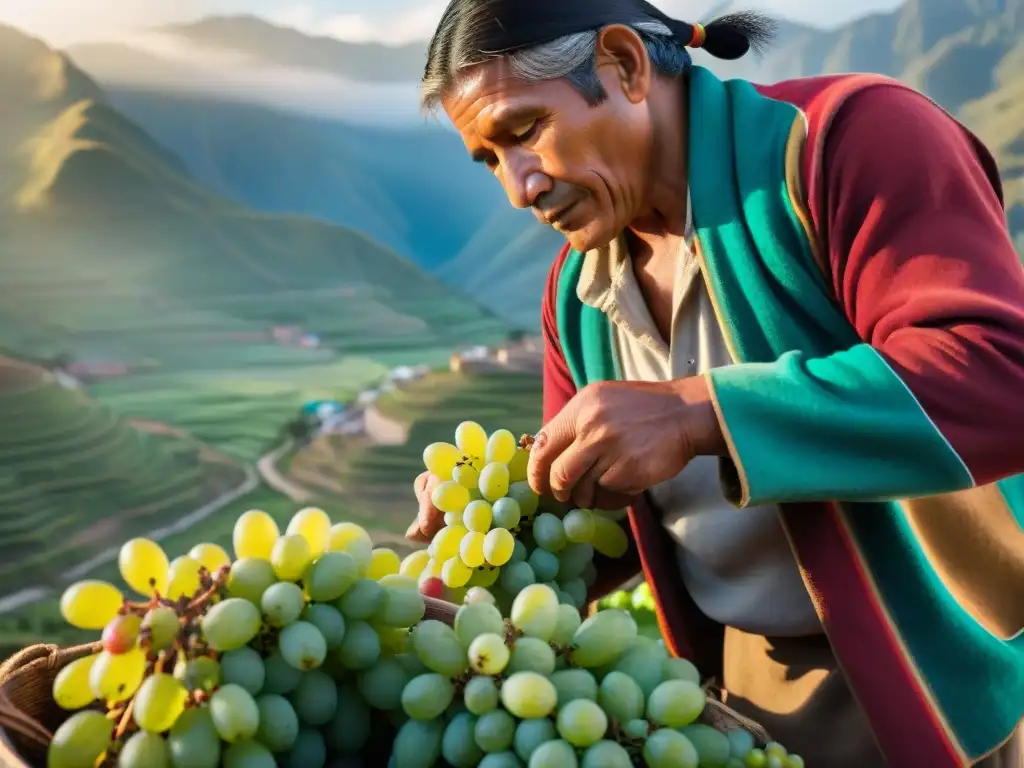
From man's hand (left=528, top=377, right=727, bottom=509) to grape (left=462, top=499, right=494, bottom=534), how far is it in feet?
0.45

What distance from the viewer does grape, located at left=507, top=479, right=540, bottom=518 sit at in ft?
3.36

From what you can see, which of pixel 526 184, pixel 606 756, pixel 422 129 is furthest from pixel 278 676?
pixel 422 129

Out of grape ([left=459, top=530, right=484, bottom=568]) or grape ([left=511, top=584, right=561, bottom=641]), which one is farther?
grape ([left=459, top=530, right=484, bottom=568])

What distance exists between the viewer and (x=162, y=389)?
12.3 feet

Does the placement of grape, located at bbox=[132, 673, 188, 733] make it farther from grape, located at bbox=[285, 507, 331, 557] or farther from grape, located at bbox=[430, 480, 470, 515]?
grape, located at bbox=[430, 480, 470, 515]

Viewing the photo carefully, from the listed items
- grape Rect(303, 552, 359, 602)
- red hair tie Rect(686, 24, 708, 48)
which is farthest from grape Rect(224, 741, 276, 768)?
red hair tie Rect(686, 24, 708, 48)

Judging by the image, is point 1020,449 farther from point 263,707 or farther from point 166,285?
point 166,285

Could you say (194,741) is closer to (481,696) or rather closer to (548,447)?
(481,696)

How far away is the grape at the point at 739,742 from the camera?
689 mm

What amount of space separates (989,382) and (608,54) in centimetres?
58

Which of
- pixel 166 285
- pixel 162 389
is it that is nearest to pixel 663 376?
pixel 162 389

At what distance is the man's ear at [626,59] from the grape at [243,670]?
764 mm

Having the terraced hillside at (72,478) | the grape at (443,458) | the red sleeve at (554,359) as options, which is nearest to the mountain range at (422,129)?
the terraced hillside at (72,478)

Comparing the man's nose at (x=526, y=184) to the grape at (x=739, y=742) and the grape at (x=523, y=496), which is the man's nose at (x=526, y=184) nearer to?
the grape at (x=523, y=496)
